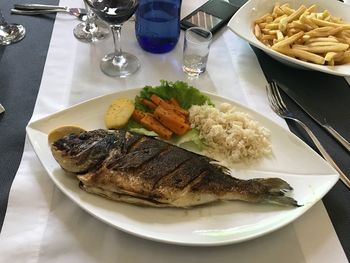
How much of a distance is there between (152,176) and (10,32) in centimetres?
76

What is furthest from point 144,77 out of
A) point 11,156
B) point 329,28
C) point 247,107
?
point 329,28

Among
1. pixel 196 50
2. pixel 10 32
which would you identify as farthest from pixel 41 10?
pixel 196 50

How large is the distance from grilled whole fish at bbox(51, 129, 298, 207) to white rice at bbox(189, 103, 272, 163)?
82mm

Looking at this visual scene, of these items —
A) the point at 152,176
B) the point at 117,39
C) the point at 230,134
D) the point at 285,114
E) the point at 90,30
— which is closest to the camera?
the point at 152,176

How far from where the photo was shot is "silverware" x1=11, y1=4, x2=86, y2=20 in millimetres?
1318

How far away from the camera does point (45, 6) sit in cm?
133

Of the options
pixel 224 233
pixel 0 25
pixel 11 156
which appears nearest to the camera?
pixel 224 233

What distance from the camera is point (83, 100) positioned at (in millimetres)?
1067

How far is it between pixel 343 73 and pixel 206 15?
0.49 meters

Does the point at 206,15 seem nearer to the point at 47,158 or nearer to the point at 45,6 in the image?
the point at 45,6

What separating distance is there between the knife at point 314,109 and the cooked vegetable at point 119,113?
45 cm

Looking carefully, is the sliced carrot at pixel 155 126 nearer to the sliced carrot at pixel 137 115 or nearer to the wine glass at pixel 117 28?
the sliced carrot at pixel 137 115

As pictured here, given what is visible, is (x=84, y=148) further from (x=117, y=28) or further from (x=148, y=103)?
(x=117, y=28)

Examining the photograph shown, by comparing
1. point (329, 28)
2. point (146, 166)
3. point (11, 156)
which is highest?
point (329, 28)
